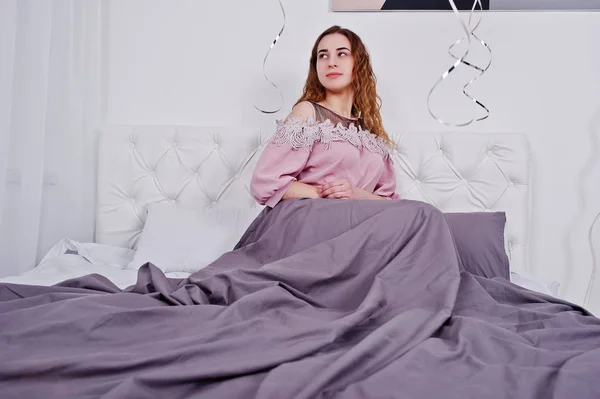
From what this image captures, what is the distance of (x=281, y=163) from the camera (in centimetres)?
189

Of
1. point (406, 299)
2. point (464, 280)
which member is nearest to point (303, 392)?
point (406, 299)

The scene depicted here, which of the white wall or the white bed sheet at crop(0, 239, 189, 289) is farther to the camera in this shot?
the white wall

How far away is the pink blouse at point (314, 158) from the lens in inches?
73.0

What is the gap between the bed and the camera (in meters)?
0.79

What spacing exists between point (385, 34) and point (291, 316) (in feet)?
5.30

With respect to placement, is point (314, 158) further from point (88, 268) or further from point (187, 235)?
point (88, 268)

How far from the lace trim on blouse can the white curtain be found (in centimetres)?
77

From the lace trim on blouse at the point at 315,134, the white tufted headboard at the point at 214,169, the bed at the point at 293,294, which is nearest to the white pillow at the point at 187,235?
the bed at the point at 293,294

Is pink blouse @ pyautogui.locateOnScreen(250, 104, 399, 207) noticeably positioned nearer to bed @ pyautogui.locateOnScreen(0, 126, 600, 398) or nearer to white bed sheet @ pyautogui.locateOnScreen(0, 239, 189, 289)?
bed @ pyautogui.locateOnScreen(0, 126, 600, 398)

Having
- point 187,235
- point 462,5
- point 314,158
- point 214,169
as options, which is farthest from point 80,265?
point 462,5

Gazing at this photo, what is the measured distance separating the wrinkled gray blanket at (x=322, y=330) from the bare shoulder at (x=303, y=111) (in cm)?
56

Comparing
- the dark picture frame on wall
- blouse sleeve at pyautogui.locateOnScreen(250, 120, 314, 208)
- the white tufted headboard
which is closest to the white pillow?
the white tufted headboard

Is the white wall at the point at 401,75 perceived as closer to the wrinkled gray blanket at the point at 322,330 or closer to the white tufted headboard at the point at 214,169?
the white tufted headboard at the point at 214,169

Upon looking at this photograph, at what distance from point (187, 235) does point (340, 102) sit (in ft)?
2.51
